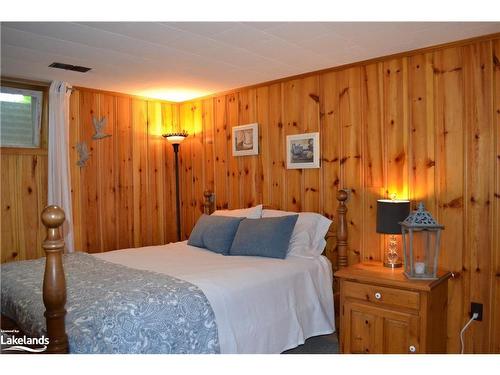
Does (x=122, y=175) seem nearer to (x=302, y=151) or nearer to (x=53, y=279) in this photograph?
(x=302, y=151)

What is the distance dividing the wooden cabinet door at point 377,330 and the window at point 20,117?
307cm

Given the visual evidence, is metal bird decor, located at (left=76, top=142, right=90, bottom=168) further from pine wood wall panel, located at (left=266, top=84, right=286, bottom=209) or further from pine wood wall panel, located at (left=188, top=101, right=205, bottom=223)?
pine wood wall panel, located at (left=266, top=84, right=286, bottom=209)

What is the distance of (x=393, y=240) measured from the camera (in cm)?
283

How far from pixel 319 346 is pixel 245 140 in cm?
203

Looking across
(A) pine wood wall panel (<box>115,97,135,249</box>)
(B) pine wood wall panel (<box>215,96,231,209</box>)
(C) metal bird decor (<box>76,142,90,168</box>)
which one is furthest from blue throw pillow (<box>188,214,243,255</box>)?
(C) metal bird decor (<box>76,142,90,168</box>)

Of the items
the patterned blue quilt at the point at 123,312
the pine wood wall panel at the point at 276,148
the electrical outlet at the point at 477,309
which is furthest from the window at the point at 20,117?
the electrical outlet at the point at 477,309

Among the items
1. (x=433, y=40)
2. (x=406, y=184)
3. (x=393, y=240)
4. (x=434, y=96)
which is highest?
(x=433, y=40)

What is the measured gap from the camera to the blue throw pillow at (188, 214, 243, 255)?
3.31 metres

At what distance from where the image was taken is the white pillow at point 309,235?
315 centimetres

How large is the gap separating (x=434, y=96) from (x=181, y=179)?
2.90m

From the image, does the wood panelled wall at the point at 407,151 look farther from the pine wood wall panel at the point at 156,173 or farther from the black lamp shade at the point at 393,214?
the pine wood wall panel at the point at 156,173
